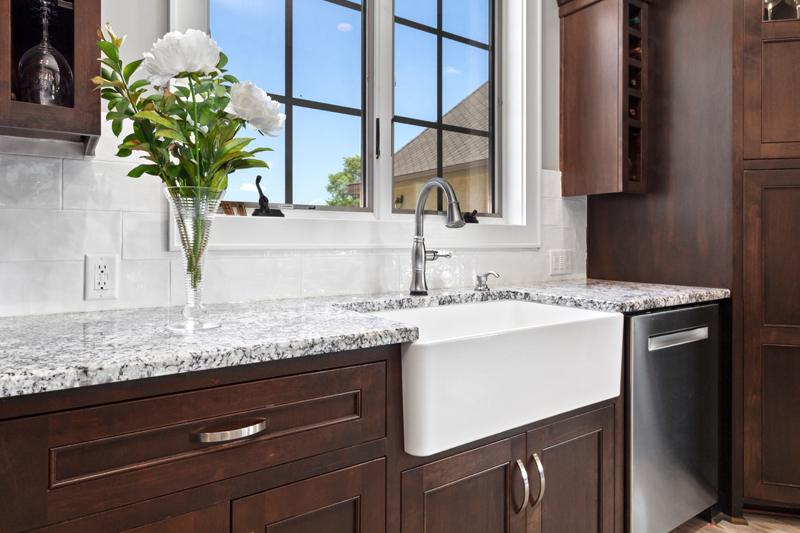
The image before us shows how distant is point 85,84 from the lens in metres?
0.97

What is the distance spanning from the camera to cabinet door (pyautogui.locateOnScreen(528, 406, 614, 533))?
4.10ft

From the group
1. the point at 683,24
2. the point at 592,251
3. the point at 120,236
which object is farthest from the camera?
the point at 592,251

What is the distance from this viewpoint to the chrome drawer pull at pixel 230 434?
2.57 feet

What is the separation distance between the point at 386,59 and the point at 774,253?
161cm

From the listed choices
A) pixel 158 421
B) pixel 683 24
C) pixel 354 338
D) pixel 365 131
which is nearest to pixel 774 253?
pixel 683 24

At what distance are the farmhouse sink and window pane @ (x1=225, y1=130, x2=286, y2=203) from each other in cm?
60

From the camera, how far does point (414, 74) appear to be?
200 centimetres

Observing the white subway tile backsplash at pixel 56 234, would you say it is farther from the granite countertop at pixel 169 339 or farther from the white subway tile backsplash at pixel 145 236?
the granite countertop at pixel 169 339

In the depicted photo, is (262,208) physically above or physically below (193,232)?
above

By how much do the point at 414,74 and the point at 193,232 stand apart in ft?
4.33

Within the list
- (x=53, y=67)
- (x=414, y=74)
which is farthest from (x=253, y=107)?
(x=414, y=74)

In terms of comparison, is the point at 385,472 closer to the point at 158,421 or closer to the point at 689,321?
the point at 158,421

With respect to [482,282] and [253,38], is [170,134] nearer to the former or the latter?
[253,38]

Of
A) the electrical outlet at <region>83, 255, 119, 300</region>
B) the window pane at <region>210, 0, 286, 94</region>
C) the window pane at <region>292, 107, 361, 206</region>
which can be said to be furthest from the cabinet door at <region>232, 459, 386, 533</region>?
the window pane at <region>210, 0, 286, 94</region>
